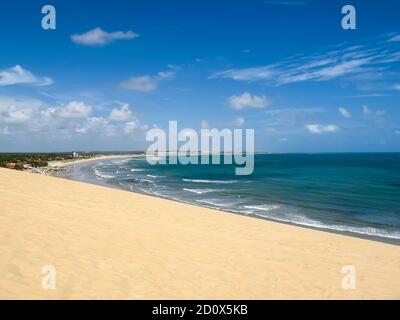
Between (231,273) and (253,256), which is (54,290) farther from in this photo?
(253,256)

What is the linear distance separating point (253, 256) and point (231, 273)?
177 cm

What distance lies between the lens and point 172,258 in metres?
8.64

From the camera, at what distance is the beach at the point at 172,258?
6.70 metres

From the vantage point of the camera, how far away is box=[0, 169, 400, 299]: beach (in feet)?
22.0

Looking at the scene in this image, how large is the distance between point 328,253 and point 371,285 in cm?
269

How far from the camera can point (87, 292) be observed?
20.4 feet

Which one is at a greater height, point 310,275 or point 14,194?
point 14,194
